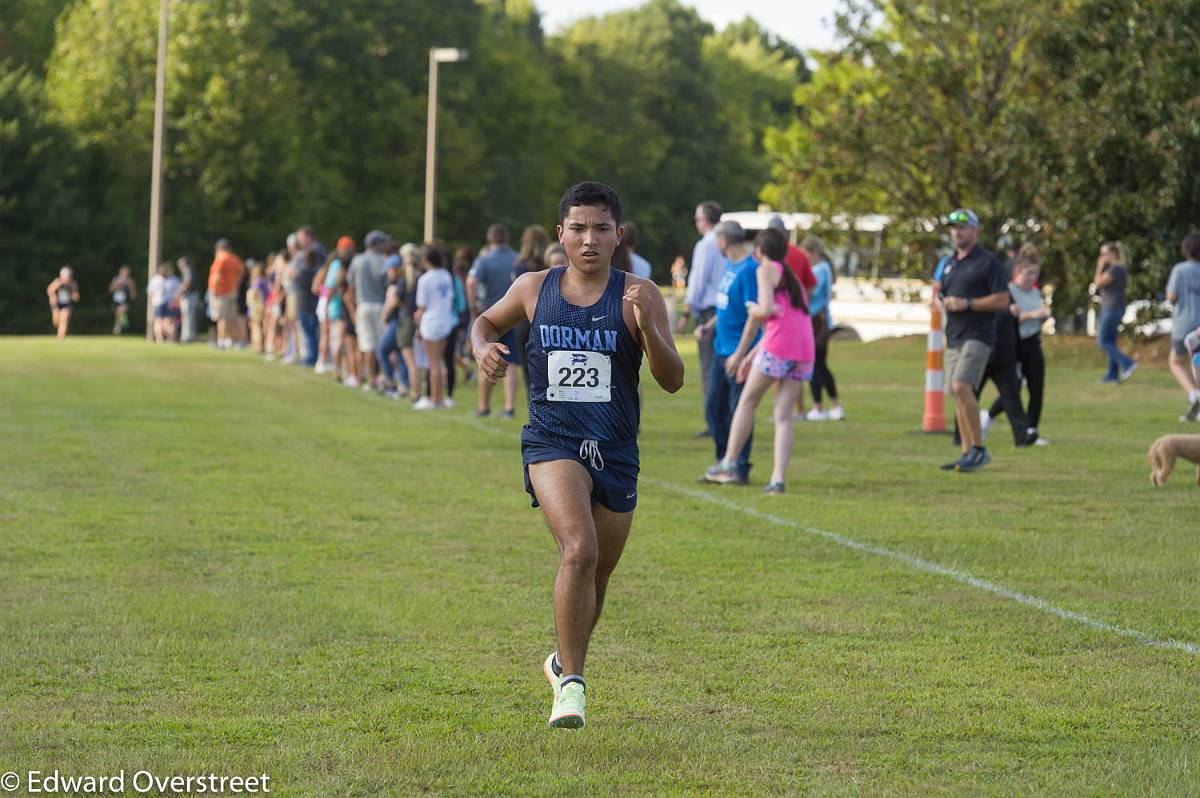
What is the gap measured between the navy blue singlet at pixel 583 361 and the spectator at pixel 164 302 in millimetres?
36870

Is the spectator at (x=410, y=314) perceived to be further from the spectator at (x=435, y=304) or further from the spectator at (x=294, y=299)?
the spectator at (x=294, y=299)

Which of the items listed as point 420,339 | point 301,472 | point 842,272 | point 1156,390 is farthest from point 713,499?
point 842,272

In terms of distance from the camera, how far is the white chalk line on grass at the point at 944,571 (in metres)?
7.88

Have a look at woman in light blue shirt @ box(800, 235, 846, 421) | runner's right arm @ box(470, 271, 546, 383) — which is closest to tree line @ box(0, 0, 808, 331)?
woman in light blue shirt @ box(800, 235, 846, 421)

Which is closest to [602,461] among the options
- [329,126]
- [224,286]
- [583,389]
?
[583,389]

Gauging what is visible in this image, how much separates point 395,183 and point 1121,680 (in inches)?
2641

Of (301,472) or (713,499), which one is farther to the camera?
A: (301,472)

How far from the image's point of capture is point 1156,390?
2567 centimetres

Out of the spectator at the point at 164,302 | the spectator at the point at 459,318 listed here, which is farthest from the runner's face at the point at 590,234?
the spectator at the point at 164,302

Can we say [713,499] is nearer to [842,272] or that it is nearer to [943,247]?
[943,247]

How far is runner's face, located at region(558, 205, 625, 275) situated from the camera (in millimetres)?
6309

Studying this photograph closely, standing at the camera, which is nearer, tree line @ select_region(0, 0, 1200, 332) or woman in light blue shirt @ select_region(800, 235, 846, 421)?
woman in light blue shirt @ select_region(800, 235, 846, 421)

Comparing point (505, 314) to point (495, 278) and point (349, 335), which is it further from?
point (349, 335)

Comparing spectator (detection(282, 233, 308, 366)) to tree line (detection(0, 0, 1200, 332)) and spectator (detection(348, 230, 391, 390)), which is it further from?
tree line (detection(0, 0, 1200, 332))
